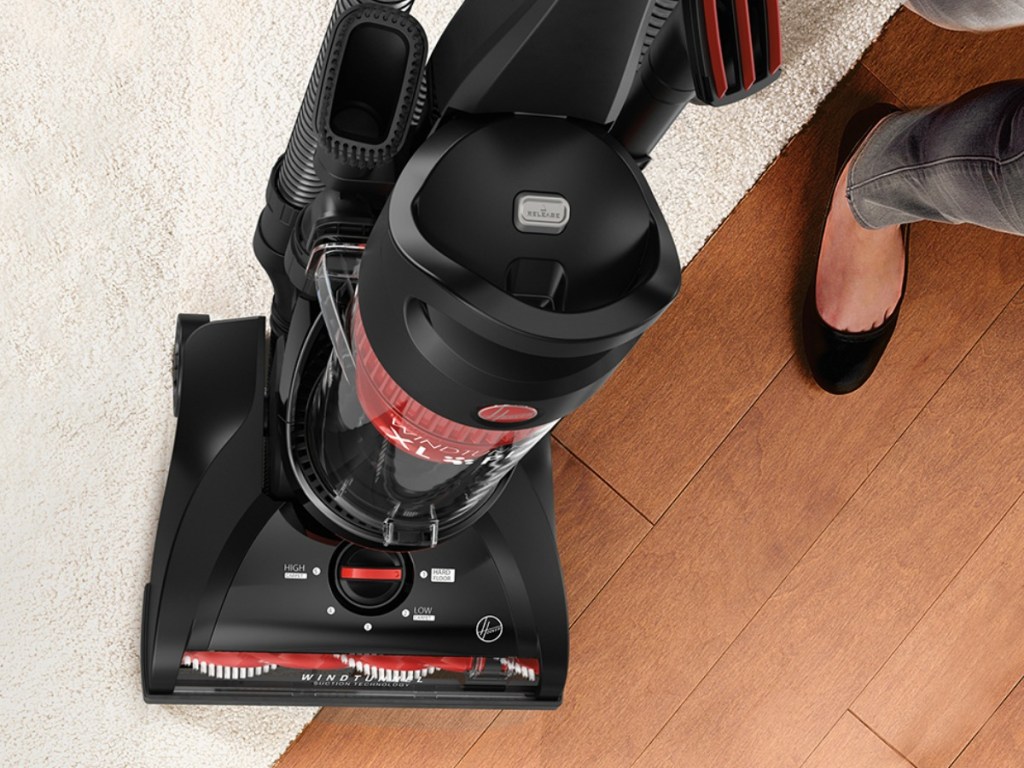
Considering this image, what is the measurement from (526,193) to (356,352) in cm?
19

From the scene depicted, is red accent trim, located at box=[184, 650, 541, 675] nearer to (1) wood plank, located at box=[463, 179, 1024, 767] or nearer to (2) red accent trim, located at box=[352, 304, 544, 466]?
(1) wood plank, located at box=[463, 179, 1024, 767]

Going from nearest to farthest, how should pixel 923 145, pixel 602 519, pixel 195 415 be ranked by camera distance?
1. pixel 195 415
2. pixel 923 145
3. pixel 602 519

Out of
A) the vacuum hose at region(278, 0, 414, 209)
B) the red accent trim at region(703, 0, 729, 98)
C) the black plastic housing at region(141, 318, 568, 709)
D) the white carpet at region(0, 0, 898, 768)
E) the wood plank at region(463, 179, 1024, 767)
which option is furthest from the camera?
the wood plank at region(463, 179, 1024, 767)

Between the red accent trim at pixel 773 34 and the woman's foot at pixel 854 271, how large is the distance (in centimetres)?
76

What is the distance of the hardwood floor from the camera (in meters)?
1.22

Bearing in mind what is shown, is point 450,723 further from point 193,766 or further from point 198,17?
point 198,17

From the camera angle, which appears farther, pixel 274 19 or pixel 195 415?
pixel 274 19

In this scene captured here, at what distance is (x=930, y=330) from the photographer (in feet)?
4.25

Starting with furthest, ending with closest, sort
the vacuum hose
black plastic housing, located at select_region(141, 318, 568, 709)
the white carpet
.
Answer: the white carpet < black plastic housing, located at select_region(141, 318, 568, 709) < the vacuum hose

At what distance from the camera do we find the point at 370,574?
0.96m

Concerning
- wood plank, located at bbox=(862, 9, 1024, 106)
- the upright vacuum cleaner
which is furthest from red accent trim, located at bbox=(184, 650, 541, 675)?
wood plank, located at bbox=(862, 9, 1024, 106)

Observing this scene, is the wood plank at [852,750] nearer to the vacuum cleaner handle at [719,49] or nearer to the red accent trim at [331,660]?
the red accent trim at [331,660]

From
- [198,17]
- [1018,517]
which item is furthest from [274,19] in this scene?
[1018,517]

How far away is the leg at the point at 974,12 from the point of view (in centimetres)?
96
